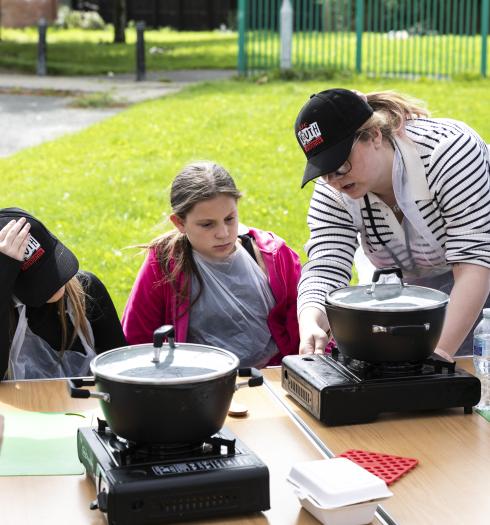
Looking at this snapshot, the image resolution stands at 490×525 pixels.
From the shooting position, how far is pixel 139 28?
43.2 feet

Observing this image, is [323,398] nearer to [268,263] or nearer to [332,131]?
[332,131]

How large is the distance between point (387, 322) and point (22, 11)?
21.6m

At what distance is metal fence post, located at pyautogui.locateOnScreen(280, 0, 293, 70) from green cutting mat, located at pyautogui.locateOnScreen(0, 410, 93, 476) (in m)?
10.8

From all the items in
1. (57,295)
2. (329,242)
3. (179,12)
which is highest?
(179,12)

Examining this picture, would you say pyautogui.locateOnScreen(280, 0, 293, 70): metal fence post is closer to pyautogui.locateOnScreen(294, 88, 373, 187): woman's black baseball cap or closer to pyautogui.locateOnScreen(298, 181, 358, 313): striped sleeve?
pyautogui.locateOnScreen(298, 181, 358, 313): striped sleeve

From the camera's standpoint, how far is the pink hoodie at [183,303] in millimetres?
3162

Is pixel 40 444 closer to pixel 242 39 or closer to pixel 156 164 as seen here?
pixel 156 164

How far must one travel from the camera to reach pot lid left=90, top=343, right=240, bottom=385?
1766mm

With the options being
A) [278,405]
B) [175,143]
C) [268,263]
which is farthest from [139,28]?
[278,405]

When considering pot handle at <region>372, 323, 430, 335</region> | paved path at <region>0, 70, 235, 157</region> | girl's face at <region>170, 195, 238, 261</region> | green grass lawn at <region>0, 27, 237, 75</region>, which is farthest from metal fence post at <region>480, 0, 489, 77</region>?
pot handle at <region>372, 323, 430, 335</region>

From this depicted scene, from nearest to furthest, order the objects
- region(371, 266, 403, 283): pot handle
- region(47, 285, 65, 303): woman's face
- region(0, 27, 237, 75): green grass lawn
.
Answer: region(371, 266, 403, 283): pot handle
region(47, 285, 65, 303): woman's face
region(0, 27, 237, 75): green grass lawn

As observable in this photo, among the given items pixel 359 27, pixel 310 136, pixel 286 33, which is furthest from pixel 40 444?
pixel 359 27

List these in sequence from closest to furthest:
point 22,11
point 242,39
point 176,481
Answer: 1. point 176,481
2. point 242,39
3. point 22,11

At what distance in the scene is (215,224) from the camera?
9.98 ft
